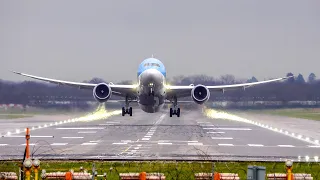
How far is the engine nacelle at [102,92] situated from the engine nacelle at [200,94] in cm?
882

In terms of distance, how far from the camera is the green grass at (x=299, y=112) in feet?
261

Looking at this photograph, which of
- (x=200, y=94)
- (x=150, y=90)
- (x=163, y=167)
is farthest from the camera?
(x=200, y=94)

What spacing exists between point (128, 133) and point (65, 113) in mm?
16470

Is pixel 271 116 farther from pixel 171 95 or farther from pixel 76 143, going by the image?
pixel 76 143

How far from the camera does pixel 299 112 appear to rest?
84.2 meters

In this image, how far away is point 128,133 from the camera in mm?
55219

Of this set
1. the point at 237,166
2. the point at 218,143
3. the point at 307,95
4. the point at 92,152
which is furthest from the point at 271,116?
the point at 237,166

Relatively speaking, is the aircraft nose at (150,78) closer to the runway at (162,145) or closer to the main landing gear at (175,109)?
the runway at (162,145)

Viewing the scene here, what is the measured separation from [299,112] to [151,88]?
3124 centimetres

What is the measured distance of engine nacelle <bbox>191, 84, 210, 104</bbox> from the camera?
64125 millimetres

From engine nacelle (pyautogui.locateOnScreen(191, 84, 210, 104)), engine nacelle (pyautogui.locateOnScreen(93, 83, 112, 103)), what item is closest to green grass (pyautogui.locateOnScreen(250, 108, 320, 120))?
engine nacelle (pyautogui.locateOnScreen(191, 84, 210, 104))

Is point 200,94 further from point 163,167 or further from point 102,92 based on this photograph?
point 163,167

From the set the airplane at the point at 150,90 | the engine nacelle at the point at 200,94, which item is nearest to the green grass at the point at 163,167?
the airplane at the point at 150,90

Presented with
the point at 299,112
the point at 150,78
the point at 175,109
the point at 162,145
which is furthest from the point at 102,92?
the point at 299,112
